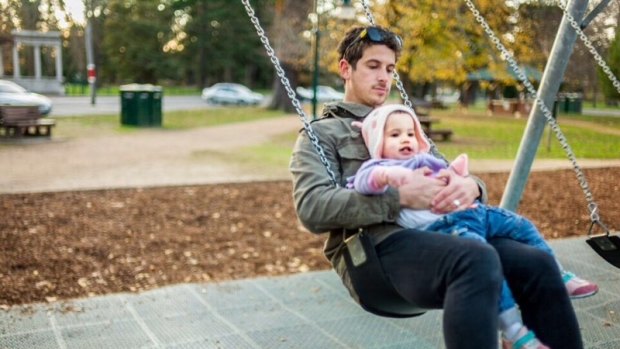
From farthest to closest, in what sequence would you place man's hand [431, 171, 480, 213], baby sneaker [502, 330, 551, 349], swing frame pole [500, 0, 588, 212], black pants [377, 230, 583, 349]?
swing frame pole [500, 0, 588, 212] < man's hand [431, 171, 480, 213] < baby sneaker [502, 330, 551, 349] < black pants [377, 230, 583, 349]

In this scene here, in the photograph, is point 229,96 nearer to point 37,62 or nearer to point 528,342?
point 37,62

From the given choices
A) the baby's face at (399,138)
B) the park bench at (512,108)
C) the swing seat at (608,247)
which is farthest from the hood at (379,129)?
the park bench at (512,108)

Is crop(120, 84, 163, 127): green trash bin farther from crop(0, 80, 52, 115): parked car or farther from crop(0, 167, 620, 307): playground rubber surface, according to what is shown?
crop(0, 167, 620, 307): playground rubber surface

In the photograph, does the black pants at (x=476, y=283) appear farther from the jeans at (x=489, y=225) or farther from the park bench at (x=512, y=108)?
the park bench at (x=512, y=108)

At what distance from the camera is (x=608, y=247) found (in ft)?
8.25

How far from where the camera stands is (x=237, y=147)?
13.2m

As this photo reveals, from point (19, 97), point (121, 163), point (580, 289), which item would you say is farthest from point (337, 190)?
point (19, 97)

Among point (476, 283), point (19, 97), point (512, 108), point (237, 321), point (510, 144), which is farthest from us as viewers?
point (512, 108)

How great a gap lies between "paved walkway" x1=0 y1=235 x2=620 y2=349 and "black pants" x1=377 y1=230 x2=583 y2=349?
125 centimetres

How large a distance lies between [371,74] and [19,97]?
16.3 meters

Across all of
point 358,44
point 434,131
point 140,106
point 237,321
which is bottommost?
point 237,321

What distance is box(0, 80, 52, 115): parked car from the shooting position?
1620cm

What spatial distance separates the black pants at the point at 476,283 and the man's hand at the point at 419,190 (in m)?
0.09

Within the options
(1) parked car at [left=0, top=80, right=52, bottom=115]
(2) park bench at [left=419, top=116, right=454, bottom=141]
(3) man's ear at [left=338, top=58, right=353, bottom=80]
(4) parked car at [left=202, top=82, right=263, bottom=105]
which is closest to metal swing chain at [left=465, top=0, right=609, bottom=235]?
(3) man's ear at [left=338, top=58, right=353, bottom=80]
